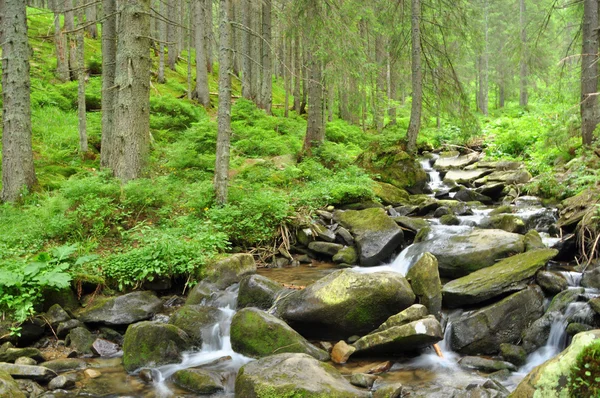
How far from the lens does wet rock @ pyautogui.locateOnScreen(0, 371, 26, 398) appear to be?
4.68m

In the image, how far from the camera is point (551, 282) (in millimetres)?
6988

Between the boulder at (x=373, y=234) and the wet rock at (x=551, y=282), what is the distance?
3.24m

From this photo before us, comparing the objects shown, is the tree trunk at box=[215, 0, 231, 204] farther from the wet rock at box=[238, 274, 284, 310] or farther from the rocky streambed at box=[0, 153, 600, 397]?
the wet rock at box=[238, 274, 284, 310]

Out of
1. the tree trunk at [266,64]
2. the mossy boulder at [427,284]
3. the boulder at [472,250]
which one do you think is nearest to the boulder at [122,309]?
the mossy boulder at [427,284]

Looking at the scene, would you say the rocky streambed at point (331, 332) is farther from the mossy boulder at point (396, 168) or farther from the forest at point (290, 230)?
the mossy boulder at point (396, 168)

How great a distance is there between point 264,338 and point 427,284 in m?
2.74

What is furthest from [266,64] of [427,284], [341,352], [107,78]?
[341,352]

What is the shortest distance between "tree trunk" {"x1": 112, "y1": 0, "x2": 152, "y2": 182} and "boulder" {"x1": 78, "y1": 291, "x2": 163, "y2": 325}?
143 inches

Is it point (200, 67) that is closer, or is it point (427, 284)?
point (427, 284)

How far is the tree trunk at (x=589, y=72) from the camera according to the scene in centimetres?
1238

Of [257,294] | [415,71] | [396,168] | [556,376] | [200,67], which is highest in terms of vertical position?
[200,67]

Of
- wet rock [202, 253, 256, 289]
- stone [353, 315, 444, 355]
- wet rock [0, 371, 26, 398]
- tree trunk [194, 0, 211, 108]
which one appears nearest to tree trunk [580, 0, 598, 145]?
stone [353, 315, 444, 355]

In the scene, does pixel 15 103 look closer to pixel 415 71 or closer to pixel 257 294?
pixel 257 294

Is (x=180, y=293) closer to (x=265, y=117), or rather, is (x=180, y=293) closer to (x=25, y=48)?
(x=25, y=48)
